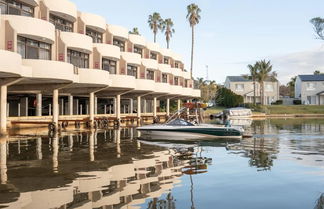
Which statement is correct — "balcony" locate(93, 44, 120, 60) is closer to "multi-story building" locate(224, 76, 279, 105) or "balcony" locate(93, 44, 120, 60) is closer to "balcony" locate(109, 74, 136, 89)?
"balcony" locate(109, 74, 136, 89)

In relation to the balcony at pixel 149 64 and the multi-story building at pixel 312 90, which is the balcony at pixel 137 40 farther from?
the multi-story building at pixel 312 90

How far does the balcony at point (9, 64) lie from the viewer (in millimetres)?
23484

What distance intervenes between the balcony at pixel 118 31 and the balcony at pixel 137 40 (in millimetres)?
3211

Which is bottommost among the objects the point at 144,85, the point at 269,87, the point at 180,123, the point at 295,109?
the point at 180,123

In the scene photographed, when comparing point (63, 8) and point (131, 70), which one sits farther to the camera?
point (131, 70)

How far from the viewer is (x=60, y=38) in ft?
113

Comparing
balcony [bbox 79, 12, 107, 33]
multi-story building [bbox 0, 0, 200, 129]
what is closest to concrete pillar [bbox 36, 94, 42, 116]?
multi-story building [bbox 0, 0, 200, 129]

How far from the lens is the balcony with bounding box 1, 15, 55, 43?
2762 cm

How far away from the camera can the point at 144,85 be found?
4941cm

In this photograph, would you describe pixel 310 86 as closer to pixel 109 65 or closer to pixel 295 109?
pixel 295 109

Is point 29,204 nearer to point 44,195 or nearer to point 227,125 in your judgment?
point 44,195

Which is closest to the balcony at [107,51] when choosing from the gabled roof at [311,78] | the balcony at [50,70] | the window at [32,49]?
the window at [32,49]

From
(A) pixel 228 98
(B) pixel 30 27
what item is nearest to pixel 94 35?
(B) pixel 30 27

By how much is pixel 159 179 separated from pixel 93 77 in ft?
84.3
